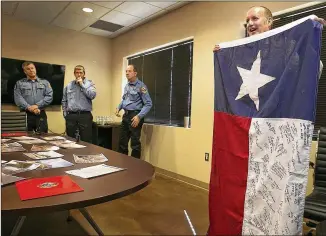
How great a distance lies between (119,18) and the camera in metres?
3.89

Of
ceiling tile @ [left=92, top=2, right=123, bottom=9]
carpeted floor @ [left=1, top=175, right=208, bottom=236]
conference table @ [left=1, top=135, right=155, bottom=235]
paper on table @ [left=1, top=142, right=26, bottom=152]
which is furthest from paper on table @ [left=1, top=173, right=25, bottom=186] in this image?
ceiling tile @ [left=92, top=2, right=123, bottom=9]

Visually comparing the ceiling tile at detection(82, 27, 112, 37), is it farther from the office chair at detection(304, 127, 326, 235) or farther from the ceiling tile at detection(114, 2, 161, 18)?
the office chair at detection(304, 127, 326, 235)

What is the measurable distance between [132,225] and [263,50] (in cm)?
164

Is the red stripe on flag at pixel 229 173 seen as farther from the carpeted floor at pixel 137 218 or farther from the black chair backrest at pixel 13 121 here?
the black chair backrest at pixel 13 121

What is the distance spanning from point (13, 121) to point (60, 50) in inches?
79.6

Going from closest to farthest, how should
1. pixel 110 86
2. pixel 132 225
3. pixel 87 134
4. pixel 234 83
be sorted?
pixel 234 83
pixel 132 225
pixel 87 134
pixel 110 86

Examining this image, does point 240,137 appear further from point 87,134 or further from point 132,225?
point 87,134

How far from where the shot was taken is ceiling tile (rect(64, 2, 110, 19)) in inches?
135

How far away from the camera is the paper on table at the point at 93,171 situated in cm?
108

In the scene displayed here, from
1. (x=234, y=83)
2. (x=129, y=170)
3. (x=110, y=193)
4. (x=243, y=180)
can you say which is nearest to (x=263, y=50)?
(x=234, y=83)

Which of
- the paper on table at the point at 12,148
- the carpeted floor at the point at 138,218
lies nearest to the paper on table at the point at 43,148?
the paper on table at the point at 12,148

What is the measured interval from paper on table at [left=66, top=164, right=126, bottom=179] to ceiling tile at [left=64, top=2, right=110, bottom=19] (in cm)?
295

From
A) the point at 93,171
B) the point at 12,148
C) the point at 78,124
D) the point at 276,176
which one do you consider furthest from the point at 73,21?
the point at 276,176

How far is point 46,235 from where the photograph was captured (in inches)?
71.7
